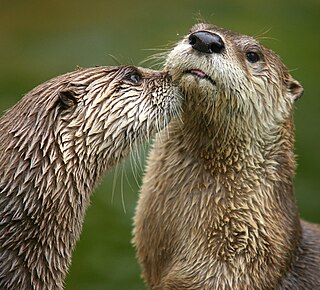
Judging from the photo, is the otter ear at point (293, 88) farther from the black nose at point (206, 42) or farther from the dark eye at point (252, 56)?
the black nose at point (206, 42)

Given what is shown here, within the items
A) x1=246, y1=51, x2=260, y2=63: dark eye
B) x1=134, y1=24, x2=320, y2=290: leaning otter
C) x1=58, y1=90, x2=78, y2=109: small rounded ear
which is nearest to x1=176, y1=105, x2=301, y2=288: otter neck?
x1=134, y1=24, x2=320, y2=290: leaning otter

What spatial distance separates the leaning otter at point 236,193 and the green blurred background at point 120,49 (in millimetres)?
1935

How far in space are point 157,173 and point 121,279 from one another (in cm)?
201

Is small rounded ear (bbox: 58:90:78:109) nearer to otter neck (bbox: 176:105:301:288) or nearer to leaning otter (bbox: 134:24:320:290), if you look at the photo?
leaning otter (bbox: 134:24:320:290)

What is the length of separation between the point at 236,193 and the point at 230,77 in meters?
0.65

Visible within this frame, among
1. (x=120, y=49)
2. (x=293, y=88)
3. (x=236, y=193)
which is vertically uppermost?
(x=120, y=49)

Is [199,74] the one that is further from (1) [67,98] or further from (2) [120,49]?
(2) [120,49]

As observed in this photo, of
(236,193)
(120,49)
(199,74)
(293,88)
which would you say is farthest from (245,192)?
(120,49)

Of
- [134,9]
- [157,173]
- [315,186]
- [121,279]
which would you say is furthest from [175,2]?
[157,173]

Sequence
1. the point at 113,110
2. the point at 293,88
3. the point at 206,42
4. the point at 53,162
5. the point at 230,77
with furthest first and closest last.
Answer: the point at 293,88, the point at 230,77, the point at 206,42, the point at 113,110, the point at 53,162

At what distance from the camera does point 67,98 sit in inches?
169

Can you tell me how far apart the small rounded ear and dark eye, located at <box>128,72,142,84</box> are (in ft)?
1.22

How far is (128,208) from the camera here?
7.73 meters

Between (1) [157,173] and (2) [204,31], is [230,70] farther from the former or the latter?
(1) [157,173]
